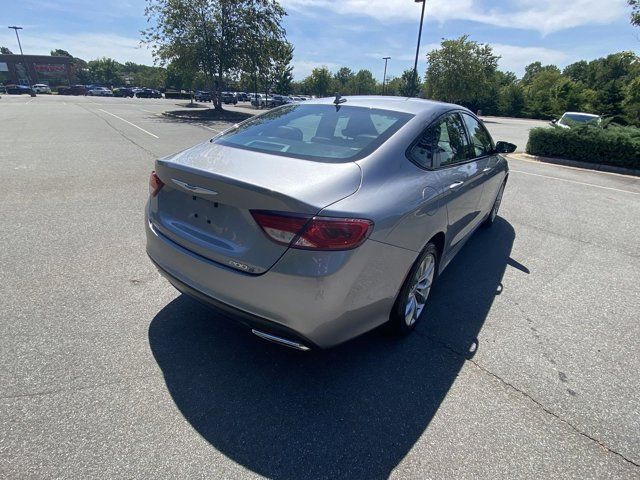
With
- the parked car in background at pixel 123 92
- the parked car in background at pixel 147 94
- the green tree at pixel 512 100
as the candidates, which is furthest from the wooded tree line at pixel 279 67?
the parked car in background at pixel 123 92

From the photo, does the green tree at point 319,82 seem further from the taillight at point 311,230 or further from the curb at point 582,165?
the taillight at point 311,230

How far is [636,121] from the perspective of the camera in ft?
53.6

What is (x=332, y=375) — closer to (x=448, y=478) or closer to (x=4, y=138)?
(x=448, y=478)

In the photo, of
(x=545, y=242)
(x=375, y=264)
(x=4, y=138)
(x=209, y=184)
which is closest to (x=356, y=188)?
(x=375, y=264)

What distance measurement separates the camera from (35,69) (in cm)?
8819

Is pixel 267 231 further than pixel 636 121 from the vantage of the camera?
No

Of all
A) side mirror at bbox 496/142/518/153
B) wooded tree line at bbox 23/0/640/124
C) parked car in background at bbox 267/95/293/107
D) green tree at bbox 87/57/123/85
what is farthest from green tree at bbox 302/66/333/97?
side mirror at bbox 496/142/518/153

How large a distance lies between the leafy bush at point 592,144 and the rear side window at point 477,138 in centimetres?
962

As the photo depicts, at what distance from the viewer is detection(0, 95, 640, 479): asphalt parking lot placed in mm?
1856

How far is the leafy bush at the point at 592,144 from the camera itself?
10.9 metres

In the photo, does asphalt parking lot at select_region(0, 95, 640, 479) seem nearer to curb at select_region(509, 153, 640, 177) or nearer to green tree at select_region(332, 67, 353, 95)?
curb at select_region(509, 153, 640, 177)

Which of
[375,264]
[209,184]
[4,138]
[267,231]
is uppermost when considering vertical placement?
[209,184]

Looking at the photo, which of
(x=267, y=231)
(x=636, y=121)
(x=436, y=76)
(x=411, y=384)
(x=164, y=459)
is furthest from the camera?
(x=436, y=76)

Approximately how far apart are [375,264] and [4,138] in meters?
13.7
